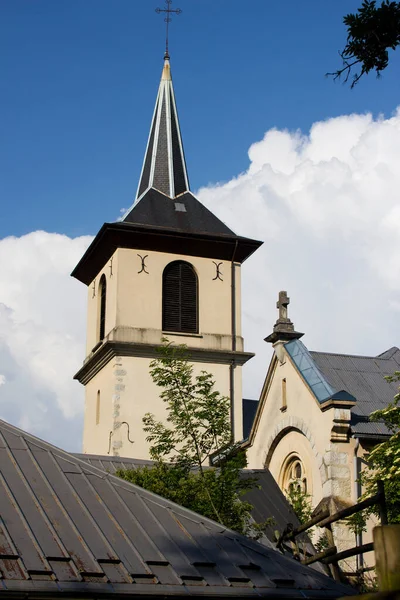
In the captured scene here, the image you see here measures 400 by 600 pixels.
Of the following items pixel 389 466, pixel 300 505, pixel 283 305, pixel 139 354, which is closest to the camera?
pixel 389 466

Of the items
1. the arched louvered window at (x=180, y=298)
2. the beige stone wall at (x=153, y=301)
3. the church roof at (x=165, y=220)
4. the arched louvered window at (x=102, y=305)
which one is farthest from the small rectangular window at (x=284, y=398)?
the arched louvered window at (x=102, y=305)

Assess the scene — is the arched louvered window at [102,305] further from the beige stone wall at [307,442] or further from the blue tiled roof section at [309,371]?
the blue tiled roof section at [309,371]

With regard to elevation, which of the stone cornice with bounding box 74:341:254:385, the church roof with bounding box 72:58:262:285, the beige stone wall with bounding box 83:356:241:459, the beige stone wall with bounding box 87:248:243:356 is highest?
the church roof with bounding box 72:58:262:285

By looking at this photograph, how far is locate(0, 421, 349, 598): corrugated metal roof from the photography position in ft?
30.1

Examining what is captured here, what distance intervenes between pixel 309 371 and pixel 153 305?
968 cm

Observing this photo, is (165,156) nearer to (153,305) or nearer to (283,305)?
(153,305)

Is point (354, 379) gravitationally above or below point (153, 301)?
below

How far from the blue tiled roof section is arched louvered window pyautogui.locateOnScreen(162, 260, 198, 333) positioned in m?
7.83

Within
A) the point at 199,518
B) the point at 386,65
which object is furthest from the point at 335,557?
the point at 386,65

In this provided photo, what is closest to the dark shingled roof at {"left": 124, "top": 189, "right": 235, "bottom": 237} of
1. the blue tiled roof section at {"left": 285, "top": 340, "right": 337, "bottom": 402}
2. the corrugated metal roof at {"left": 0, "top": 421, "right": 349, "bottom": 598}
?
the blue tiled roof section at {"left": 285, "top": 340, "right": 337, "bottom": 402}

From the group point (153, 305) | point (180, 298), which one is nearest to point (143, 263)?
point (153, 305)

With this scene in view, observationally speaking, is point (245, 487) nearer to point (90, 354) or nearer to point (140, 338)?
point (140, 338)

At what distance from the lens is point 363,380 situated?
87.1 feet

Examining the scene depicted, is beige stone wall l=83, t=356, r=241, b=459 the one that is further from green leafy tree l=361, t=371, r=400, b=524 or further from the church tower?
green leafy tree l=361, t=371, r=400, b=524
